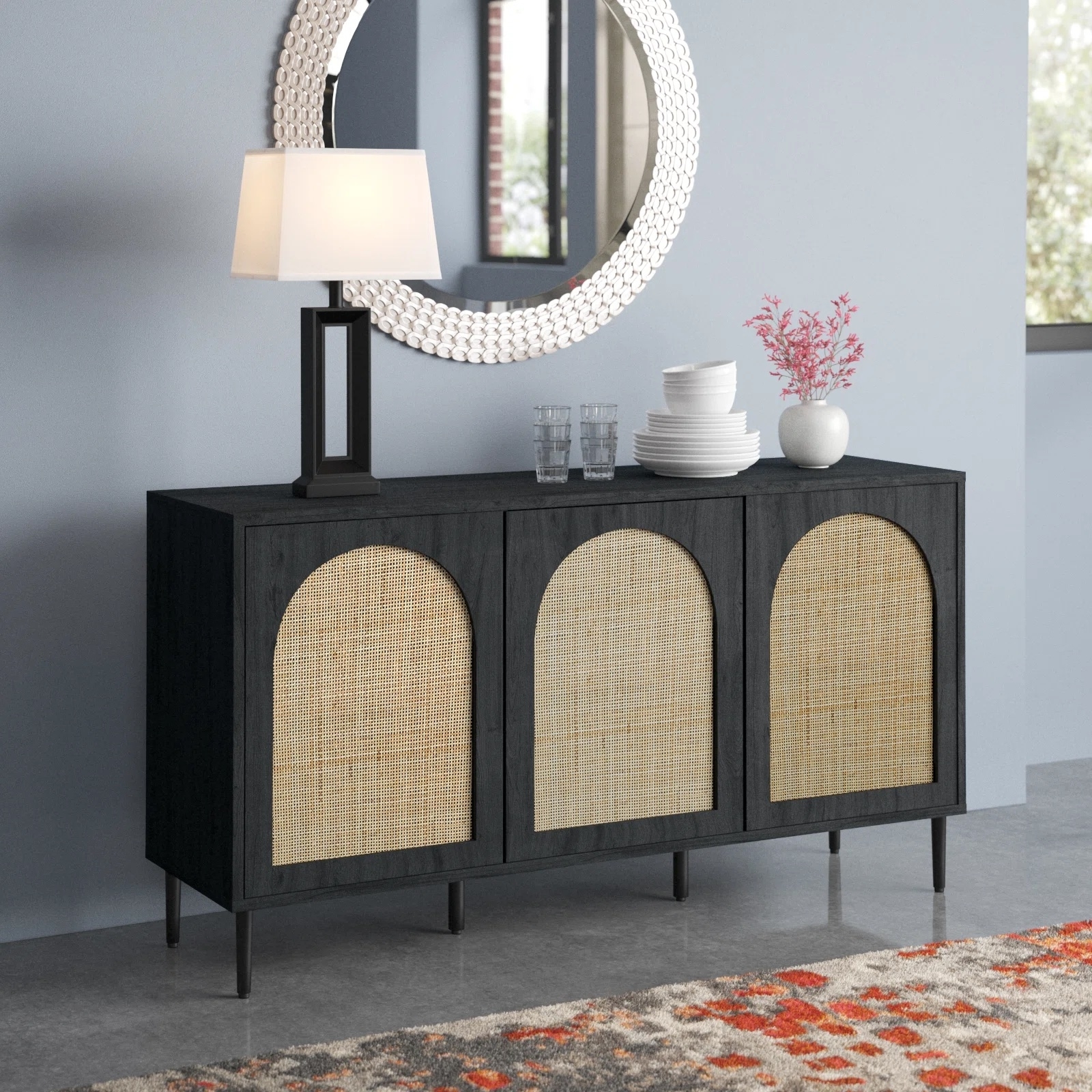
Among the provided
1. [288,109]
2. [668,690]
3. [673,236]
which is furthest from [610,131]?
[668,690]

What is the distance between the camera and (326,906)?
3.63 m

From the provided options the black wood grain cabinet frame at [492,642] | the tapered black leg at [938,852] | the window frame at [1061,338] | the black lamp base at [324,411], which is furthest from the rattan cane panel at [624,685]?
the window frame at [1061,338]

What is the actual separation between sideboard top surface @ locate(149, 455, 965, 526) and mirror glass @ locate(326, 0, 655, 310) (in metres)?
0.44

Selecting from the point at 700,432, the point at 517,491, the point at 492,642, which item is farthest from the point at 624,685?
the point at 700,432

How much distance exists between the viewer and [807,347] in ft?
12.3

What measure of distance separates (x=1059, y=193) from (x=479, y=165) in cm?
191

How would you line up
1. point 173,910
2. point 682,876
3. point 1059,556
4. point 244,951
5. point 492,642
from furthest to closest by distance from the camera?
1. point 1059,556
2. point 682,876
3. point 173,910
4. point 492,642
5. point 244,951

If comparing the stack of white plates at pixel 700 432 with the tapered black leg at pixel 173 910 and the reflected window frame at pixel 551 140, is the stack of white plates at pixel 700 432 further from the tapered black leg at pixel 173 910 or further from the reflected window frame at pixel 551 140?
the tapered black leg at pixel 173 910

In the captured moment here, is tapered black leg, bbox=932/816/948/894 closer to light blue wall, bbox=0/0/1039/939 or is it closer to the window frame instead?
light blue wall, bbox=0/0/1039/939

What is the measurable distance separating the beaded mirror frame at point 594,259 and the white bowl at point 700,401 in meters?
0.33

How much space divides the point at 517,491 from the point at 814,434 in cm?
67

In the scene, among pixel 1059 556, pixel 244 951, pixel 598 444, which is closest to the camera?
pixel 244 951

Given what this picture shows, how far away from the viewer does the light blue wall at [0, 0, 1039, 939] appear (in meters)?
3.33

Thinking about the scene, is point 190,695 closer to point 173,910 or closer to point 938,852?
point 173,910
